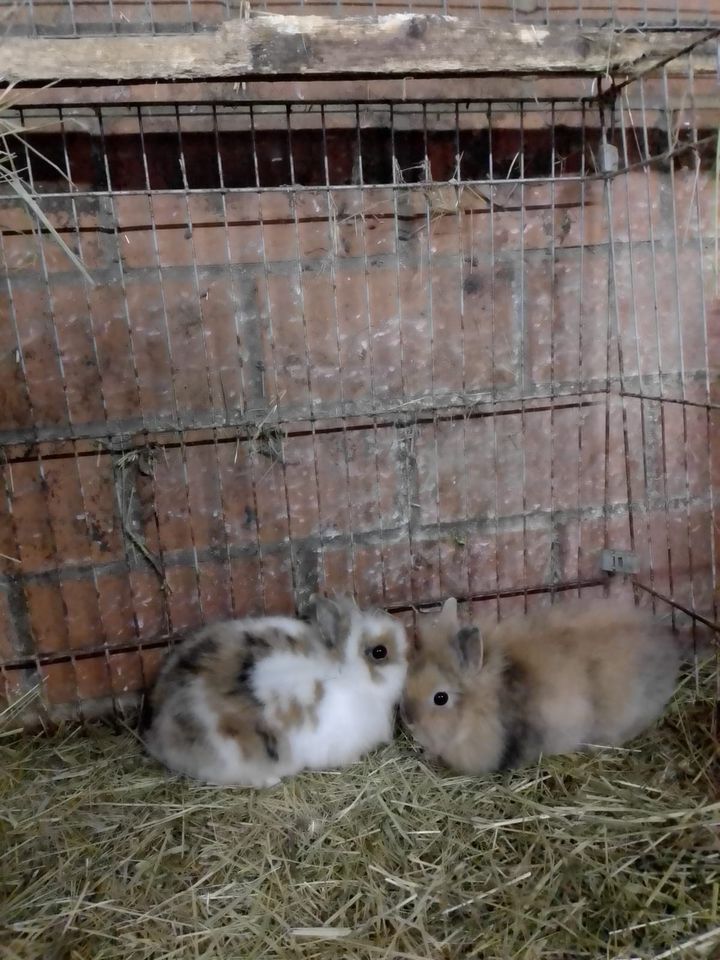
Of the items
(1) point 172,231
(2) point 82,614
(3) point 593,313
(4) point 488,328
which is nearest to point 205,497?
(2) point 82,614

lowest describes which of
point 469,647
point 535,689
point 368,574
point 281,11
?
point 535,689

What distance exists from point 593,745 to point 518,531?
0.66 meters

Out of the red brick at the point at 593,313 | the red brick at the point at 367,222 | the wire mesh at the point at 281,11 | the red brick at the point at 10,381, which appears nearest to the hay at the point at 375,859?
the red brick at the point at 10,381

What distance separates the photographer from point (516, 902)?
4.97 feet

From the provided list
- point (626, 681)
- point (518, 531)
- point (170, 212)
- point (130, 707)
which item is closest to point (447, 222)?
point (170, 212)

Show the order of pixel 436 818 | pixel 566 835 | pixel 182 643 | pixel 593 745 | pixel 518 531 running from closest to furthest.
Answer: pixel 566 835, pixel 436 818, pixel 593 745, pixel 182 643, pixel 518 531

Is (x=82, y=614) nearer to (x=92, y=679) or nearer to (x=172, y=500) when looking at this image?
(x=92, y=679)

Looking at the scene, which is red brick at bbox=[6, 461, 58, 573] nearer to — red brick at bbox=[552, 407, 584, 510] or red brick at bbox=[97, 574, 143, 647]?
red brick at bbox=[97, 574, 143, 647]

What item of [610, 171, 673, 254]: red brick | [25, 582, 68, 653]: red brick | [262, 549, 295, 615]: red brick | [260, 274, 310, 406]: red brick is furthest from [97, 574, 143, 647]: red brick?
[610, 171, 673, 254]: red brick

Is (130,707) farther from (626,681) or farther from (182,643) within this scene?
(626,681)

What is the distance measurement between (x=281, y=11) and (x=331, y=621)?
1564 millimetres

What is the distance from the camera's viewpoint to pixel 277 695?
6.38ft

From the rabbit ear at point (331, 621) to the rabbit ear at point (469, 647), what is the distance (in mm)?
282

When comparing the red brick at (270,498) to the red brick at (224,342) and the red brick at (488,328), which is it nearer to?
the red brick at (224,342)
